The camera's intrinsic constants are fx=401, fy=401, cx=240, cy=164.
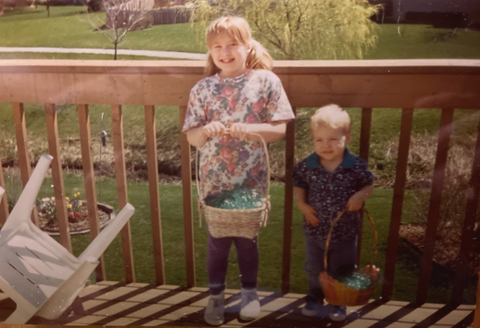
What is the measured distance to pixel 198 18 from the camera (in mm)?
1257

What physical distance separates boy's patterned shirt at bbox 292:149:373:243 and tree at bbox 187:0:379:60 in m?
0.34

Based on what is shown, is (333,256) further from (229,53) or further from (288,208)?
(229,53)

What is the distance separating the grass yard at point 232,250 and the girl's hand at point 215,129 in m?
0.29

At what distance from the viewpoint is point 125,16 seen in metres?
1.30

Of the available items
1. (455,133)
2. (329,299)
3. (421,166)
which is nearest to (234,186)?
(329,299)

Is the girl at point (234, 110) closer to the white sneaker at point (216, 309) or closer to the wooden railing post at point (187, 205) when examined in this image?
the wooden railing post at point (187, 205)

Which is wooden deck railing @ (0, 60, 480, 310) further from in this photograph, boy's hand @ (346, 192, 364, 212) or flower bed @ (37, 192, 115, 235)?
boy's hand @ (346, 192, 364, 212)

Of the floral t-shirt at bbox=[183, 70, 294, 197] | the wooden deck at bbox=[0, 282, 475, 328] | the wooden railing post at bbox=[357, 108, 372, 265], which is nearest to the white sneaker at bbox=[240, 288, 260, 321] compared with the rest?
the wooden deck at bbox=[0, 282, 475, 328]

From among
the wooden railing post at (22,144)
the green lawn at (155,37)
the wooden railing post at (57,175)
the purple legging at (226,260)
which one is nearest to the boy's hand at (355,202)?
the purple legging at (226,260)

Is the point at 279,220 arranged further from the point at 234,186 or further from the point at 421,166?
the point at 421,166

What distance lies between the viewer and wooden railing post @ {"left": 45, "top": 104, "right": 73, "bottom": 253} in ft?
4.77

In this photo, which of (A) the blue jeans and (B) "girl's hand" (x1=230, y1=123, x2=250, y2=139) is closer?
(B) "girl's hand" (x1=230, y1=123, x2=250, y2=139)

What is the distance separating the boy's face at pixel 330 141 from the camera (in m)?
1.30

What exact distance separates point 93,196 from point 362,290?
1.03 metres
